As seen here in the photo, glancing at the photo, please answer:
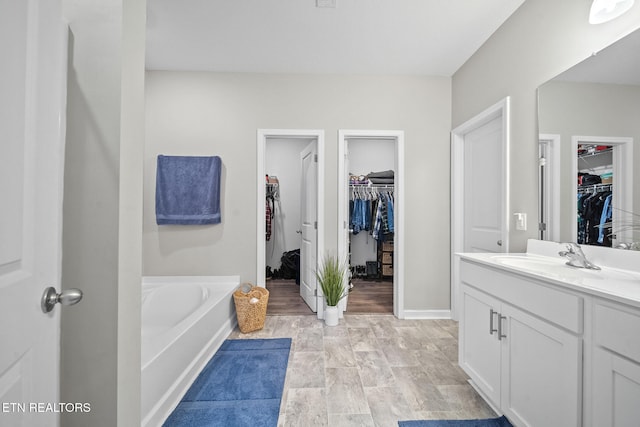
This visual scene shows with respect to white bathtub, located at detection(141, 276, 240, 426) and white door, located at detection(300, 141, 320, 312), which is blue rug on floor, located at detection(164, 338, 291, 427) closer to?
white bathtub, located at detection(141, 276, 240, 426)

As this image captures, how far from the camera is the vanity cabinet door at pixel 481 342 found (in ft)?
4.75

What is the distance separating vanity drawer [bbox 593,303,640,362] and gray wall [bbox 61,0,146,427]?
1.62m

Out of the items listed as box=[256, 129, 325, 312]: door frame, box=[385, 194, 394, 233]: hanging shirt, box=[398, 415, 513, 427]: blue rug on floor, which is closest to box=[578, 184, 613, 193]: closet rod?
box=[398, 415, 513, 427]: blue rug on floor

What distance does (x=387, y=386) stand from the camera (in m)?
1.72

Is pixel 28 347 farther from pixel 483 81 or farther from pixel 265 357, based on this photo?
pixel 483 81

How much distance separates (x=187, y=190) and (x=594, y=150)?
3.11m

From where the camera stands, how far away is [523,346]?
4.13 ft

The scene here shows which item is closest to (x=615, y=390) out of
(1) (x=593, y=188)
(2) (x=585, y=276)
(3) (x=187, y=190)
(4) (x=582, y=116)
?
(2) (x=585, y=276)

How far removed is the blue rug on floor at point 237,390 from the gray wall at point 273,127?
0.90 metres

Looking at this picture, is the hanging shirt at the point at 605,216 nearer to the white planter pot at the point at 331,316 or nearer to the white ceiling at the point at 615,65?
the white ceiling at the point at 615,65

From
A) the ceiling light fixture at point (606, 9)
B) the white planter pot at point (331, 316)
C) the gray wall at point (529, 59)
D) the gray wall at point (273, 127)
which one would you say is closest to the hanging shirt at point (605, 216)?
the gray wall at point (529, 59)

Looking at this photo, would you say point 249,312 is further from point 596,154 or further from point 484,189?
point 596,154

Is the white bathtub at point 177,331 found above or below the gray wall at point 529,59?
below

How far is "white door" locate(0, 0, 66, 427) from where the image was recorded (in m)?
0.54
